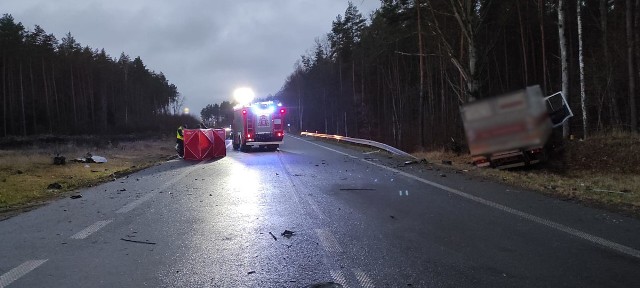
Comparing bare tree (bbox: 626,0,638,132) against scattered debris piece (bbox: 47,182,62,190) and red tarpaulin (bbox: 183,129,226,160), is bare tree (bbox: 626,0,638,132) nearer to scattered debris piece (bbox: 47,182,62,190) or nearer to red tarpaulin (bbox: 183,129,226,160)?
red tarpaulin (bbox: 183,129,226,160)

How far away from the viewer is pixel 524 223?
730 cm

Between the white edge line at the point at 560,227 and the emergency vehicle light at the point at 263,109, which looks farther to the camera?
the emergency vehicle light at the point at 263,109

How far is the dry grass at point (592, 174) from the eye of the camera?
9.32 metres

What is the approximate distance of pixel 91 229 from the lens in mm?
7672

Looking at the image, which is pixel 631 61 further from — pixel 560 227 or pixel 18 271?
pixel 18 271

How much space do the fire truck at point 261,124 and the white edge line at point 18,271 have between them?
1012 inches

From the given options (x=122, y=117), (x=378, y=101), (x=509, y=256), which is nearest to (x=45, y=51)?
(x=122, y=117)

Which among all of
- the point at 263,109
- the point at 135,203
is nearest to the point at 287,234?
A: the point at 135,203

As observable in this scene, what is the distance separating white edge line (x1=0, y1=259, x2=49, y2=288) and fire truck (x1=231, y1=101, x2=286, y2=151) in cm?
2570

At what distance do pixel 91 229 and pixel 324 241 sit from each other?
3.78 metres

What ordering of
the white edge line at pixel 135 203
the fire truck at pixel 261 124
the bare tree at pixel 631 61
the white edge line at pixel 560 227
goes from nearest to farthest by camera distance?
the white edge line at pixel 560 227 < the white edge line at pixel 135 203 < the bare tree at pixel 631 61 < the fire truck at pixel 261 124

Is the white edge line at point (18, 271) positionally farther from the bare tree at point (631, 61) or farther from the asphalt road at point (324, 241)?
the bare tree at point (631, 61)

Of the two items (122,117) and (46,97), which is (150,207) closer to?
(46,97)

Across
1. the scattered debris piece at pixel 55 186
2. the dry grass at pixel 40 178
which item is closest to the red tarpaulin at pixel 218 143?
the dry grass at pixel 40 178
